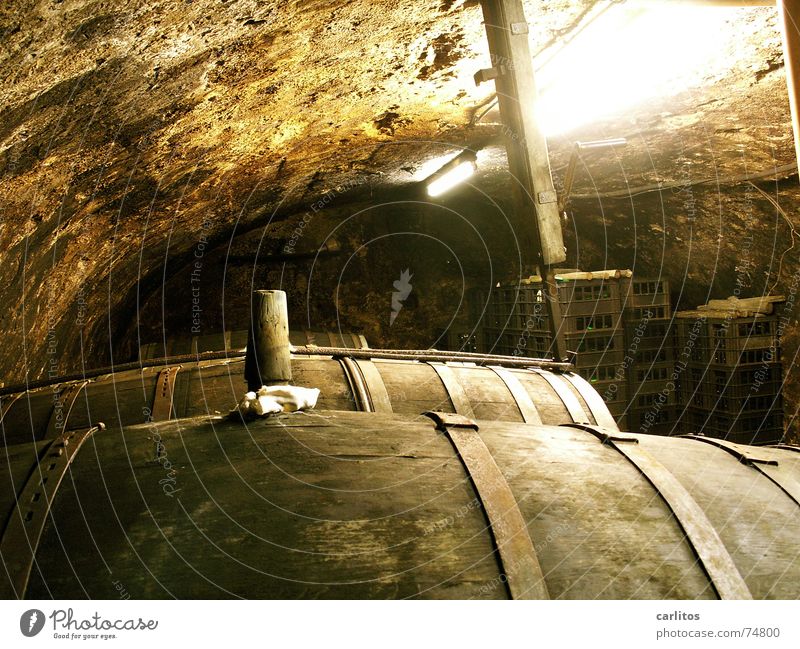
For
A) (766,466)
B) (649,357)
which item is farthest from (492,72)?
(649,357)

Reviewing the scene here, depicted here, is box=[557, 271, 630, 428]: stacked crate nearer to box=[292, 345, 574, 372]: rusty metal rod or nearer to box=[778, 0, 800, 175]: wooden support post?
box=[292, 345, 574, 372]: rusty metal rod

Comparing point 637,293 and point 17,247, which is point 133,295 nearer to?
point 17,247

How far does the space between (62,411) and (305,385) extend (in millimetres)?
1413

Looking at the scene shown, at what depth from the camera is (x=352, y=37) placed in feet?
10.9

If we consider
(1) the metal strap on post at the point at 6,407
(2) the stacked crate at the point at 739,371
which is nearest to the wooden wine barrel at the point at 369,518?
(1) the metal strap on post at the point at 6,407

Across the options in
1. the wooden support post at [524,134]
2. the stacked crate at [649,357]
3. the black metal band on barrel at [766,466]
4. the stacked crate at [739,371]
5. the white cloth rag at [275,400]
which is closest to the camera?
the white cloth rag at [275,400]

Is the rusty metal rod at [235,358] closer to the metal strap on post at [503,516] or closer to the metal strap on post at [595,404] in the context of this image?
the metal strap on post at [595,404]

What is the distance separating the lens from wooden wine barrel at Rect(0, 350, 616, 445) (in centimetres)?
310

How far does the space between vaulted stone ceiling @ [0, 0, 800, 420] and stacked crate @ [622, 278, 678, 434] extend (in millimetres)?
1146

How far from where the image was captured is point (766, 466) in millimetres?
2199

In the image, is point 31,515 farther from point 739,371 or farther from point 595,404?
point 739,371

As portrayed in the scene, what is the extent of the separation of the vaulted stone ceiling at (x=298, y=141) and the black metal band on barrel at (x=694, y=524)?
2675 mm

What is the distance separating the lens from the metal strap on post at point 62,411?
10.1 ft

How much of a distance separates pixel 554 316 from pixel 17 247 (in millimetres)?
3764
